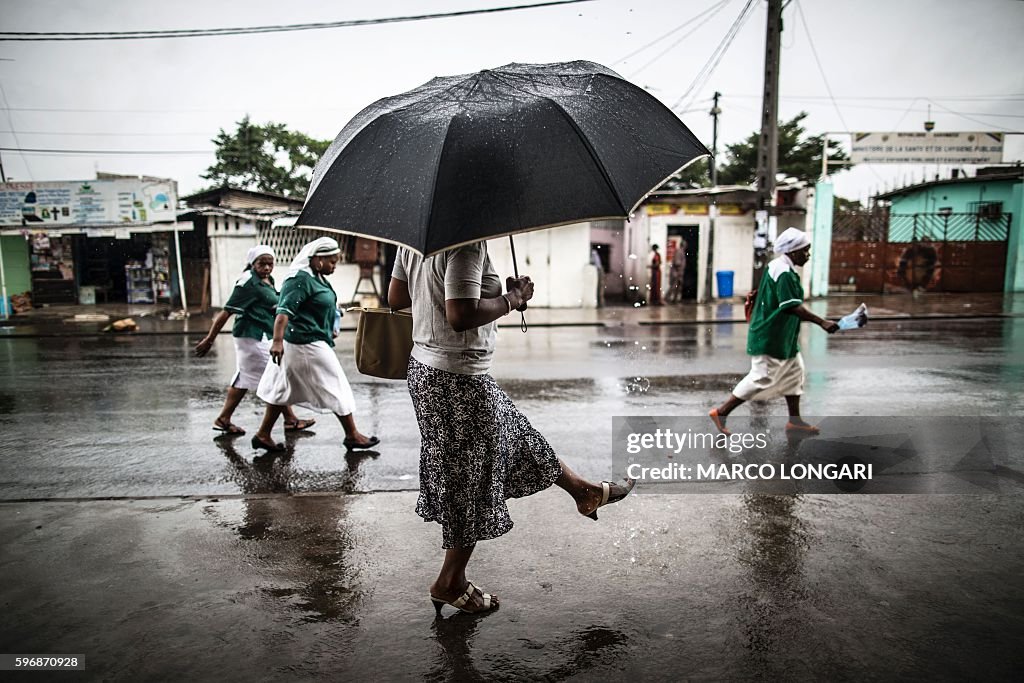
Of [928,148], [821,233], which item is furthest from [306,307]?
[928,148]

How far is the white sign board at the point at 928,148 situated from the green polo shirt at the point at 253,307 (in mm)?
21292

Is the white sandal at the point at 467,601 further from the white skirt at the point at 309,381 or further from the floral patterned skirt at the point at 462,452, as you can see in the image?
the white skirt at the point at 309,381

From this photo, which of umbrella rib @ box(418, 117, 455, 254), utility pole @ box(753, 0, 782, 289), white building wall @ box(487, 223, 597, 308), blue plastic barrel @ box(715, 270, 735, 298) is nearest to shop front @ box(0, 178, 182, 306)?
white building wall @ box(487, 223, 597, 308)

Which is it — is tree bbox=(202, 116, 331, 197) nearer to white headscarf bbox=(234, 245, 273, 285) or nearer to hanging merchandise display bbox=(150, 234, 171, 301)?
hanging merchandise display bbox=(150, 234, 171, 301)

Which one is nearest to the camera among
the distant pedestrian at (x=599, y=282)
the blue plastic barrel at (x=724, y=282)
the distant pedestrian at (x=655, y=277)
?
the distant pedestrian at (x=655, y=277)

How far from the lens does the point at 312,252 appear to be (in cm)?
511

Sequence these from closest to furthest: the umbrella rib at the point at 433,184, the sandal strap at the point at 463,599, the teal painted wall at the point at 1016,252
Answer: the umbrella rib at the point at 433,184
the sandal strap at the point at 463,599
the teal painted wall at the point at 1016,252

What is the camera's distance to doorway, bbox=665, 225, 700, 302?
70.9 feet

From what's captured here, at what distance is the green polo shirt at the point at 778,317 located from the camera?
214 inches

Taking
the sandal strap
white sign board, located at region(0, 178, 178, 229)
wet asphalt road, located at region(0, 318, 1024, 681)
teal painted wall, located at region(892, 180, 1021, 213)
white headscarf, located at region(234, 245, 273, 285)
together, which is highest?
teal painted wall, located at region(892, 180, 1021, 213)

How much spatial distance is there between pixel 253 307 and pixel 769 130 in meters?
13.8

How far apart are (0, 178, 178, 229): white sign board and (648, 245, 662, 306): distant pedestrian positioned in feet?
45.0

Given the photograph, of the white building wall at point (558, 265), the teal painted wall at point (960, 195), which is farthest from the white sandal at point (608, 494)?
the teal painted wall at point (960, 195)

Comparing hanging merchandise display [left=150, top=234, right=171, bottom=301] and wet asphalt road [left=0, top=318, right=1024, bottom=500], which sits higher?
hanging merchandise display [left=150, top=234, right=171, bottom=301]
